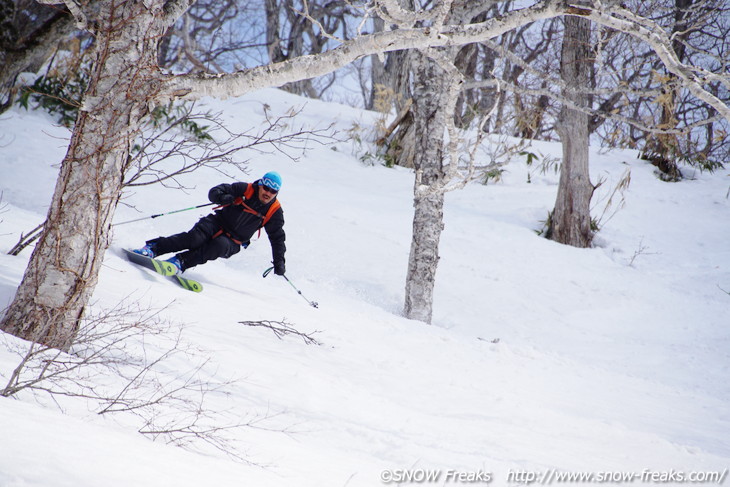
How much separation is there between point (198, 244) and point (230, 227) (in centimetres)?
39

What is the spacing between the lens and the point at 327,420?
304 cm

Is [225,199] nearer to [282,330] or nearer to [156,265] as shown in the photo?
[156,265]

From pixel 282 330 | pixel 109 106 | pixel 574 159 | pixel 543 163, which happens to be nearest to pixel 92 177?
pixel 109 106

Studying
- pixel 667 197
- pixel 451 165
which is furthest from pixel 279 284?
pixel 667 197

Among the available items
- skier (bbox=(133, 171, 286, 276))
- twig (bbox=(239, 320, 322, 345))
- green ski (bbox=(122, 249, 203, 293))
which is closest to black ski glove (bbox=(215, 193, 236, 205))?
skier (bbox=(133, 171, 286, 276))

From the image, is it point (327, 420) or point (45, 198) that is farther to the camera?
point (45, 198)

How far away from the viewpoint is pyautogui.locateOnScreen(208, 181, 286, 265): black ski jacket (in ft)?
19.3

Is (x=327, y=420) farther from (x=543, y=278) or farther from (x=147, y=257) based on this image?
(x=543, y=278)

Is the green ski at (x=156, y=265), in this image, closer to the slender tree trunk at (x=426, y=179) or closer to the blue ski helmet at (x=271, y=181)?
the blue ski helmet at (x=271, y=181)

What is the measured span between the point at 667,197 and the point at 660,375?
717cm

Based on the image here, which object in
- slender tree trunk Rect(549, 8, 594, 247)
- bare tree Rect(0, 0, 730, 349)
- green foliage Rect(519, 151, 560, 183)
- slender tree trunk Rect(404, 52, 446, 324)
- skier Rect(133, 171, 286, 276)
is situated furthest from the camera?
green foliage Rect(519, 151, 560, 183)

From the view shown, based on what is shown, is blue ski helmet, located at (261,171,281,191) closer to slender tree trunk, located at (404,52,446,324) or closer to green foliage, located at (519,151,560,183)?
slender tree trunk, located at (404,52,446,324)

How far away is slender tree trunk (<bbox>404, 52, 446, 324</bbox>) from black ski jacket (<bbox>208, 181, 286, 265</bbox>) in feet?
5.07

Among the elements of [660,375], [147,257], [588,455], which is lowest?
[660,375]
